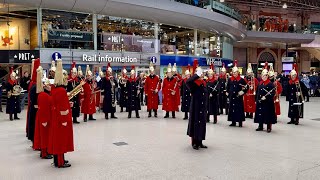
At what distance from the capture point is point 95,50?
20.1 metres

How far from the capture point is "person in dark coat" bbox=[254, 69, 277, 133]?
1013 centimetres

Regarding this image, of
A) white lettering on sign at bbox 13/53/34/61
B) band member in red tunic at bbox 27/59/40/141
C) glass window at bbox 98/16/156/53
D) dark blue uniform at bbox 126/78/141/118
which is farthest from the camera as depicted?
glass window at bbox 98/16/156/53

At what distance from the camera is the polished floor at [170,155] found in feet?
20.0

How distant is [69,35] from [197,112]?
42.8ft

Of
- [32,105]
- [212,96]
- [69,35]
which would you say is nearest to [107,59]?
[69,35]

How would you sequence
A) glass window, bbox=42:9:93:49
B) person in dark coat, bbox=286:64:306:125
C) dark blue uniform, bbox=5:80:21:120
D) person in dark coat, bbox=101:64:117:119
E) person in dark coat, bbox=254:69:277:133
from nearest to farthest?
person in dark coat, bbox=254:69:277:133 → person in dark coat, bbox=286:64:306:125 → person in dark coat, bbox=101:64:117:119 → dark blue uniform, bbox=5:80:21:120 → glass window, bbox=42:9:93:49

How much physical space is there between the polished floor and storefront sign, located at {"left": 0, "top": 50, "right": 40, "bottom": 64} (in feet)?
22.7

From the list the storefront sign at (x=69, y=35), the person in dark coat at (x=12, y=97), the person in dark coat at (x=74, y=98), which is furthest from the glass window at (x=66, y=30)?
the person in dark coat at (x=74, y=98)

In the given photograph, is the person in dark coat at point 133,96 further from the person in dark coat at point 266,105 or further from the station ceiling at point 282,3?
the station ceiling at point 282,3

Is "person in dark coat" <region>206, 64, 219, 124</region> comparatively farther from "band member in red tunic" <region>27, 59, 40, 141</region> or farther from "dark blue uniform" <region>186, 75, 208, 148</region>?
"band member in red tunic" <region>27, 59, 40, 141</region>

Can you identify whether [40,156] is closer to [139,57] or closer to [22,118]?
[22,118]

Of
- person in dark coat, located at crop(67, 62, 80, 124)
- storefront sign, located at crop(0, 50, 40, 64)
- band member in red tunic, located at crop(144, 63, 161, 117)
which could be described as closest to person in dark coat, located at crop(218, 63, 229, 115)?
band member in red tunic, located at crop(144, 63, 161, 117)

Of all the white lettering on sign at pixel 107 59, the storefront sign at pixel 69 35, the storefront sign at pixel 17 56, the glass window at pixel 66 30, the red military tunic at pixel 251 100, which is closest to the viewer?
the red military tunic at pixel 251 100

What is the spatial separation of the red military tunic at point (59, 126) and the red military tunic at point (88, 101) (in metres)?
6.34
